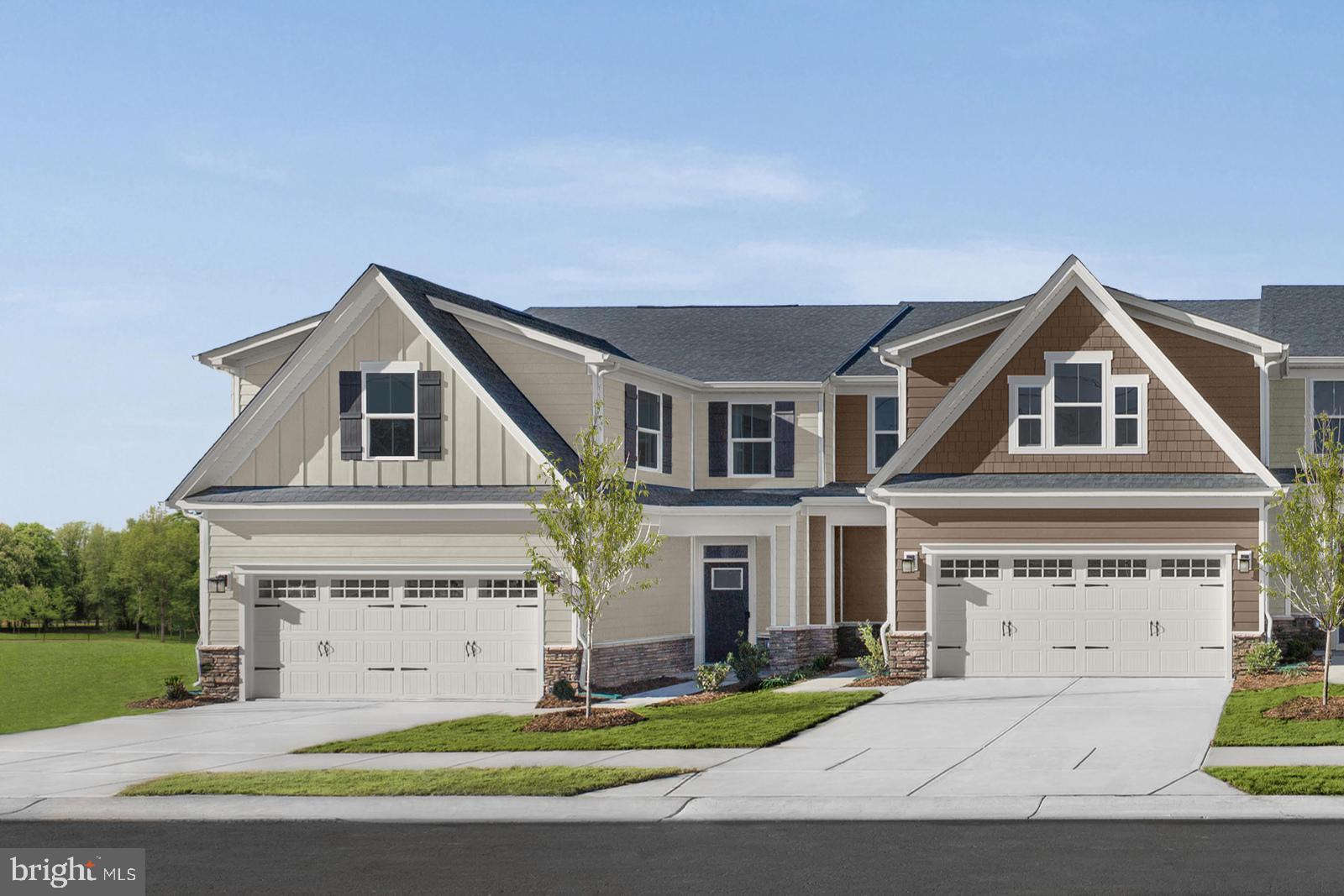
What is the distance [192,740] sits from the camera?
2097 centimetres

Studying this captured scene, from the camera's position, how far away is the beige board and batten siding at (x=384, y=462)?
2616 cm

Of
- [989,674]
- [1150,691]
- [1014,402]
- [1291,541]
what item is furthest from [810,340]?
[1291,541]

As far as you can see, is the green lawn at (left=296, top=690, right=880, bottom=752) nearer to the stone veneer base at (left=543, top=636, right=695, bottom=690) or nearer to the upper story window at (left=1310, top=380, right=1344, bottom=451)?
the stone veneer base at (left=543, top=636, right=695, bottom=690)

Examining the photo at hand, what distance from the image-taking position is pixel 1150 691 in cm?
2389

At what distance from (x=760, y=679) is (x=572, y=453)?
5.51 m

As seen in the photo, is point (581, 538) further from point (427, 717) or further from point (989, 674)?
point (989, 674)

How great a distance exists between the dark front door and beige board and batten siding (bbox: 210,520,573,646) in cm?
592

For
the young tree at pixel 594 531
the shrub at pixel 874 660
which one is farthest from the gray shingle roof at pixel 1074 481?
the young tree at pixel 594 531

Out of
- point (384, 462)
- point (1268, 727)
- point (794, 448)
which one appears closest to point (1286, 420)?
point (794, 448)

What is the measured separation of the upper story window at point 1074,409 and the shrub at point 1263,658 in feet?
13.0

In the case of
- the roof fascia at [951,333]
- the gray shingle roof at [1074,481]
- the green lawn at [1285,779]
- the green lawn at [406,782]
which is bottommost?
the green lawn at [406,782]

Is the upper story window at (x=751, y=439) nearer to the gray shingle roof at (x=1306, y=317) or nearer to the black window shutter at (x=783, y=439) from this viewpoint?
the black window shutter at (x=783, y=439)

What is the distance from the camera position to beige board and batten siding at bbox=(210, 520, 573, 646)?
1019 inches

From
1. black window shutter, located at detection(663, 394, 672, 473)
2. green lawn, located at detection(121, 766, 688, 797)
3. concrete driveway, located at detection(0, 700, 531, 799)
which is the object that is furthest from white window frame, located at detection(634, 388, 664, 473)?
green lawn, located at detection(121, 766, 688, 797)
